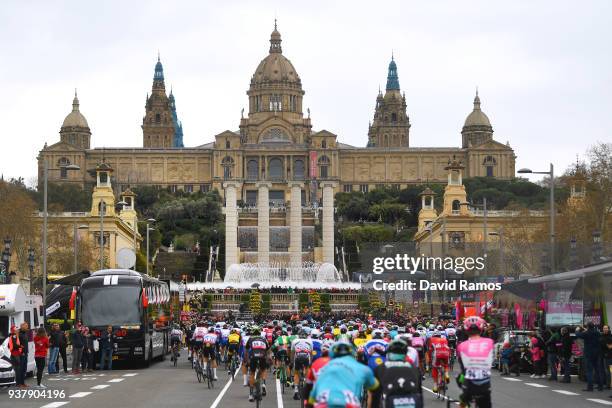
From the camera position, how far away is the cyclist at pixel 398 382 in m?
16.5

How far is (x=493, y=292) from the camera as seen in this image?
55562 mm

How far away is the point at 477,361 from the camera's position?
18672 millimetres

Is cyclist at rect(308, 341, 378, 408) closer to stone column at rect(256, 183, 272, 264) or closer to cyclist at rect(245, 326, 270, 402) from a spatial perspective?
cyclist at rect(245, 326, 270, 402)

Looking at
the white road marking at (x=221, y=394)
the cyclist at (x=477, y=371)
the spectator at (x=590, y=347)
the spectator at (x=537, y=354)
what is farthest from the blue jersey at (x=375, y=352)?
the spectator at (x=537, y=354)

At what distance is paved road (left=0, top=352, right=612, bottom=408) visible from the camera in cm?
2802

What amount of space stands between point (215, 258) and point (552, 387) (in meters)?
120

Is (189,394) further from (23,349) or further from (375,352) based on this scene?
(375,352)

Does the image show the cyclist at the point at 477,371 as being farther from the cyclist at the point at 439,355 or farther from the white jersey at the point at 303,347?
the cyclist at the point at 439,355

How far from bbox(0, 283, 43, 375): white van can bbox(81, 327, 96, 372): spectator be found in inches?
94.6

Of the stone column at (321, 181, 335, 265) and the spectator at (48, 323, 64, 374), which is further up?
the stone column at (321, 181, 335, 265)

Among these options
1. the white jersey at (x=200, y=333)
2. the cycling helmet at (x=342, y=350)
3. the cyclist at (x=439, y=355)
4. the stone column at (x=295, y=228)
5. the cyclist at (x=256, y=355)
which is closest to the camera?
the cycling helmet at (x=342, y=350)

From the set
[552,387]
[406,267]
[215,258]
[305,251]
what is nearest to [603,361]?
[552,387]

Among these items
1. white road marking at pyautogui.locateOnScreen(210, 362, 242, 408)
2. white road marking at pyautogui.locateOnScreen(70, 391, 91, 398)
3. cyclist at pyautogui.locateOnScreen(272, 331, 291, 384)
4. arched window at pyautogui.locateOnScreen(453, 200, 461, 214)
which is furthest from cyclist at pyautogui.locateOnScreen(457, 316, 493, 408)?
arched window at pyautogui.locateOnScreen(453, 200, 461, 214)

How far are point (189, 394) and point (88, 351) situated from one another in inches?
442
